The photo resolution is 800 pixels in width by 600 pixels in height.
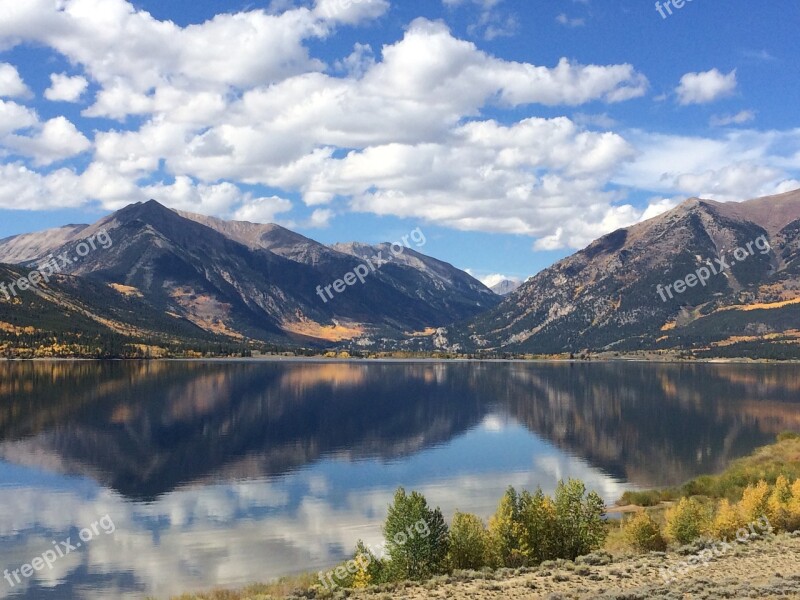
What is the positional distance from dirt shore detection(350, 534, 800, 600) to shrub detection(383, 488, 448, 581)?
104 inches

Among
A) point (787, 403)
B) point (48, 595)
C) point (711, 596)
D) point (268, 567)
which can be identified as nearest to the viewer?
point (711, 596)

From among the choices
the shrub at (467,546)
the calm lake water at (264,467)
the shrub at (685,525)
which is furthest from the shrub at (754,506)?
the calm lake water at (264,467)

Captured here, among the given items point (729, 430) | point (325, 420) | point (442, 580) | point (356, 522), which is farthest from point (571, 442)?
point (442, 580)

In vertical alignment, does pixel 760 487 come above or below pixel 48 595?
above

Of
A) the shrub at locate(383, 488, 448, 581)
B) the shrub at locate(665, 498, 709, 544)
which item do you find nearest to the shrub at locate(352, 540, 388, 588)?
the shrub at locate(383, 488, 448, 581)

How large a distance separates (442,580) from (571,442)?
96959 millimetres

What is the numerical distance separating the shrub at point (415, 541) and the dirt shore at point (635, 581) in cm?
263

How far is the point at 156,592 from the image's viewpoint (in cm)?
5169

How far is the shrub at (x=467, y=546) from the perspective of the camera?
161ft

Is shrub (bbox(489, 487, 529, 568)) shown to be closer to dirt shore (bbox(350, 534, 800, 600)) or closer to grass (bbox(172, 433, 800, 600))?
dirt shore (bbox(350, 534, 800, 600))

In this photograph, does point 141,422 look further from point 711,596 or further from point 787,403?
point 787,403

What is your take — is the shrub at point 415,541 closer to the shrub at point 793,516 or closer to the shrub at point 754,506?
the shrub at point 754,506

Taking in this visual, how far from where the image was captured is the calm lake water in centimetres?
6084

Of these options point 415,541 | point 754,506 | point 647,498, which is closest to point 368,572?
point 415,541
